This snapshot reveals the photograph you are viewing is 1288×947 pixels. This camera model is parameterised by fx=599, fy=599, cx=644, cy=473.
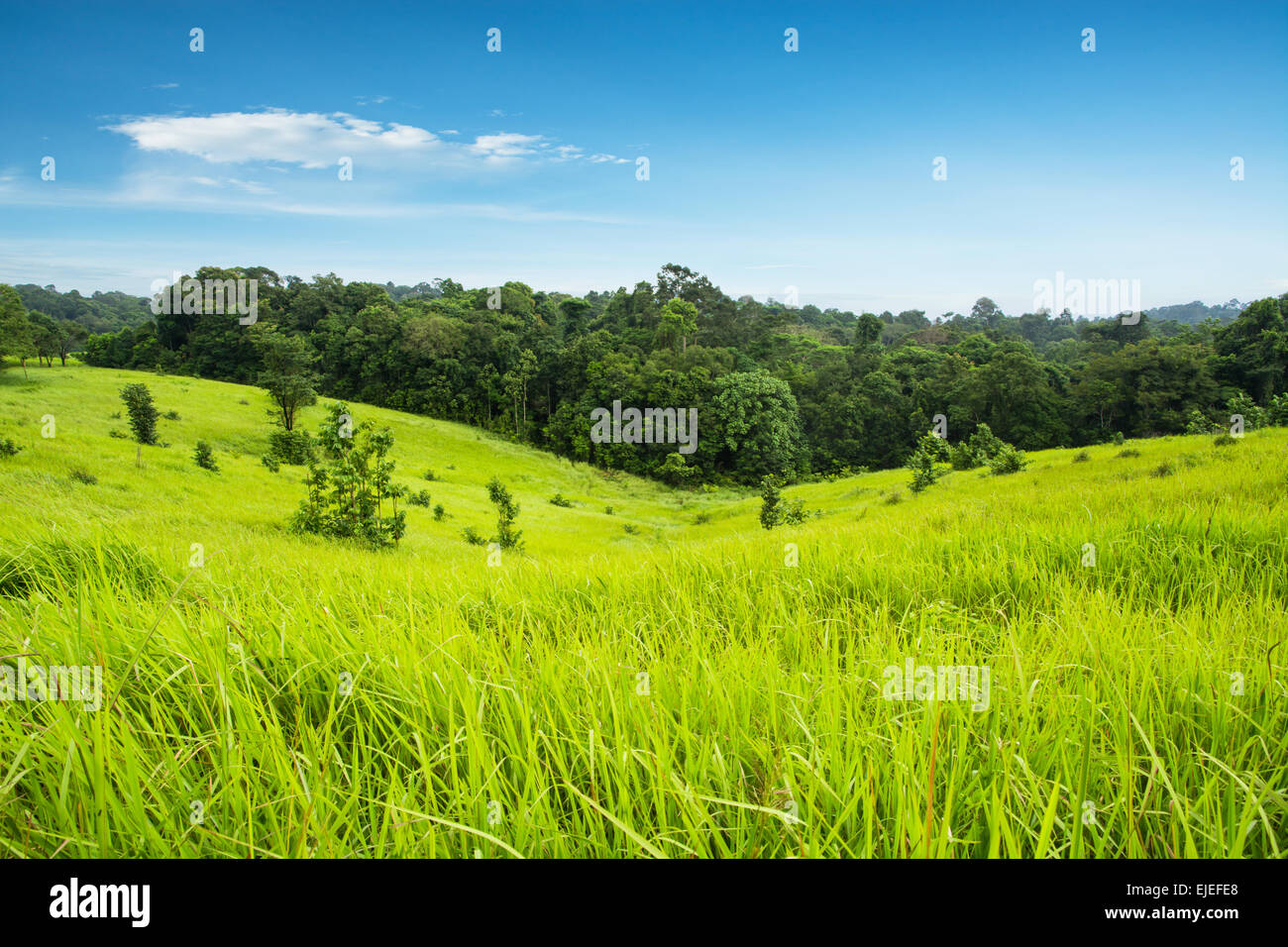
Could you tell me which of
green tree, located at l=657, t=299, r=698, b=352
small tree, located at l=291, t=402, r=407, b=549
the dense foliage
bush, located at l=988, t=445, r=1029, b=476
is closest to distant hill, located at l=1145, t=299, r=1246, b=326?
the dense foliage

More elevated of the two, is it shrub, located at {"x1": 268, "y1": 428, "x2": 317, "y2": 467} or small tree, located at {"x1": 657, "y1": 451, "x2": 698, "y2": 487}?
shrub, located at {"x1": 268, "y1": 428, "x2": 317, "y2": 467}

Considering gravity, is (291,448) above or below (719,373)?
below

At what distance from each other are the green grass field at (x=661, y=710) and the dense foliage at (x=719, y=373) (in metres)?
58.9

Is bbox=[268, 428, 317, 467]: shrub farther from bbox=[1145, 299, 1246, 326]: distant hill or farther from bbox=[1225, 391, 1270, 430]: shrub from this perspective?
bbox=[1145, 299, 1246, 326]: distant hill

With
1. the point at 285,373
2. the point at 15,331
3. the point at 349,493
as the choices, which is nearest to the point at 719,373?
the point at 285,373

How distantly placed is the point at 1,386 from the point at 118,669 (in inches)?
1484

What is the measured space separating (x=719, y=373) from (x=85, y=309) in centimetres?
6645

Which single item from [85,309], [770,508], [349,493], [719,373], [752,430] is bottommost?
[770,508]

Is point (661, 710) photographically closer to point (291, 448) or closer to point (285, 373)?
point (291, 448)

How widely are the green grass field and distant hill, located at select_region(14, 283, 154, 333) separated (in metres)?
70.1

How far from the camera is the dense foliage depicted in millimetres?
57531

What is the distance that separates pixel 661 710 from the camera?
1.66 metres

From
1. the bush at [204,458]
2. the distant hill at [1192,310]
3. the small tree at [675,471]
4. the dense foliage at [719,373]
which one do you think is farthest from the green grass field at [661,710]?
the distant hill at [1192,310]

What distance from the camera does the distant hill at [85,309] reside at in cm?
5522
